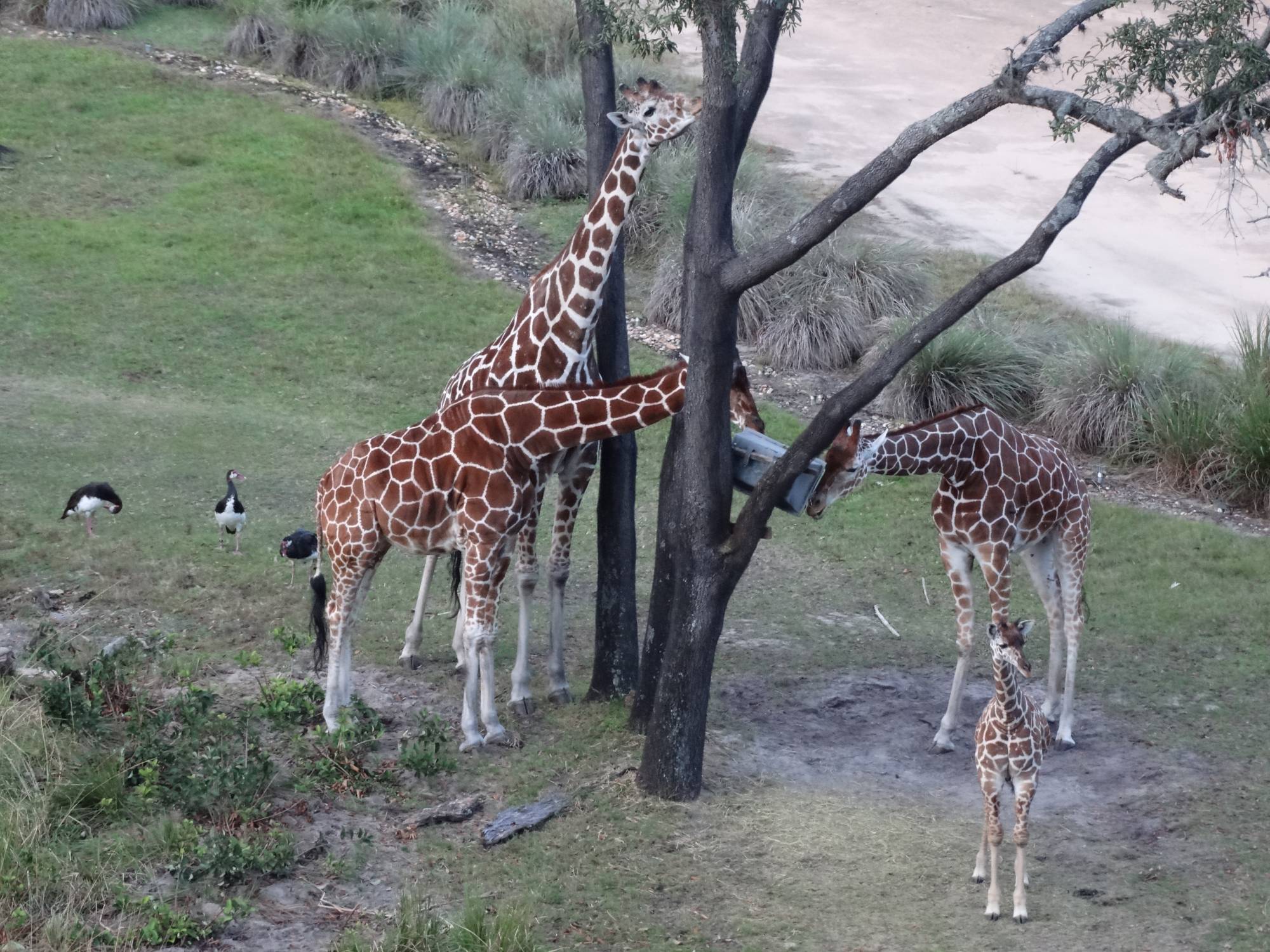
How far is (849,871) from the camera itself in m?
7.59

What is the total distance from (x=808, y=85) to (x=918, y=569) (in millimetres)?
15606

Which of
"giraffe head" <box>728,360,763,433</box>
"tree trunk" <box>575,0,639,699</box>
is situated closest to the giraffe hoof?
"tree trunk" <box>575,0,639,699</box>

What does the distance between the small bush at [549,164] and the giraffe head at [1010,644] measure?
14147 millimetres

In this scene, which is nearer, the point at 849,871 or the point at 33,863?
the point at 33,863

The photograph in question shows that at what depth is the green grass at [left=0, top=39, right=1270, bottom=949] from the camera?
7.37 metres

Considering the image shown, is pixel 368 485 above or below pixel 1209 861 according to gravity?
above

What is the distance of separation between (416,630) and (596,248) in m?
3.07

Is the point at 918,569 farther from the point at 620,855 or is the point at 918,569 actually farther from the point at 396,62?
the point at 396,62

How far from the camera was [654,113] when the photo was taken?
8688 mm

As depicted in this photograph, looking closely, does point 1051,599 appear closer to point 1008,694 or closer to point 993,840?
point 1008,694

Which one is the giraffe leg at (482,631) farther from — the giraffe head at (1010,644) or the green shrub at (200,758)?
the giraffe head at (1010,644)

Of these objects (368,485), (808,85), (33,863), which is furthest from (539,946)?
(808,85)

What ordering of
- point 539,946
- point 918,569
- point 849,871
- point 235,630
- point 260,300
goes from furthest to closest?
1. point 260,300
2. point 918,569
3. point 235,630
4. point 849,871
5. point 539,946

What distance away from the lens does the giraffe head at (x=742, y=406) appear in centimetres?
854
